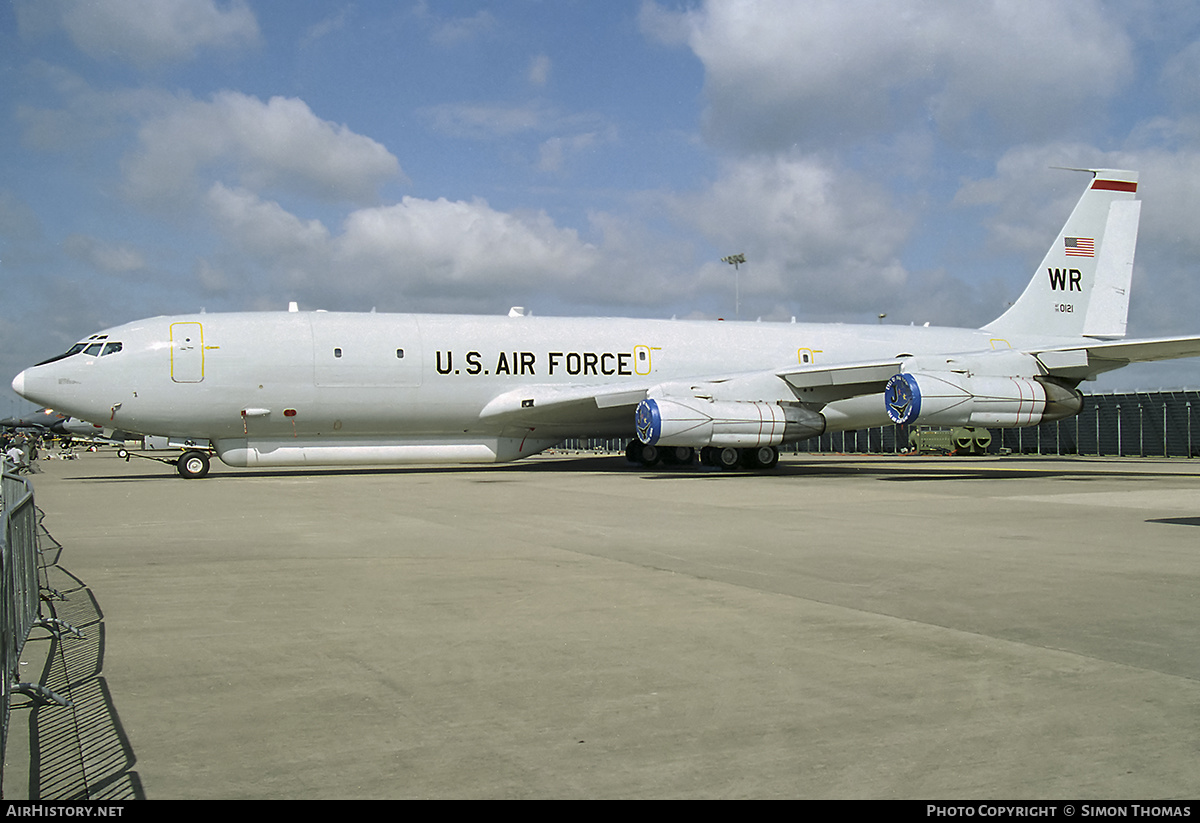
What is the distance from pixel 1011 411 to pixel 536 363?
38.1ft

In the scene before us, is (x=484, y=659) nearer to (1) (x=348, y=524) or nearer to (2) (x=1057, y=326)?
(1) (x=348, y=524)

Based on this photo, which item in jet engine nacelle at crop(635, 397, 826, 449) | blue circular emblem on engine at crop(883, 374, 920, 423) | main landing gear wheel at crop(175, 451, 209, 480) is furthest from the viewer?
main landing gear wheel at crop(175, 451, 209, 480)

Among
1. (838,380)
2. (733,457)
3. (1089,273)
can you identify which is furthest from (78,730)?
(1089,273)

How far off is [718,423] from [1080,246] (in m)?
13.6

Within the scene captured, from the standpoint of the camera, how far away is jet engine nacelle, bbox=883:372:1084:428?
2045cm

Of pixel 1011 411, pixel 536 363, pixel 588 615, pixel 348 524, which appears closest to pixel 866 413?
pixel 1011 411

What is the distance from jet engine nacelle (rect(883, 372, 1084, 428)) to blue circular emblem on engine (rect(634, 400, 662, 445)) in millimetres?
5207

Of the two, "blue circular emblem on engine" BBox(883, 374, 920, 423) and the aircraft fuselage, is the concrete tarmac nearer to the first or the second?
"blue circular emblem on engine" BBox(883, 374, 920, 423)

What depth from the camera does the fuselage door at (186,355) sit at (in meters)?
21.6

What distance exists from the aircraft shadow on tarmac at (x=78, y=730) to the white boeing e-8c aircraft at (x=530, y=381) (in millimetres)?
16742

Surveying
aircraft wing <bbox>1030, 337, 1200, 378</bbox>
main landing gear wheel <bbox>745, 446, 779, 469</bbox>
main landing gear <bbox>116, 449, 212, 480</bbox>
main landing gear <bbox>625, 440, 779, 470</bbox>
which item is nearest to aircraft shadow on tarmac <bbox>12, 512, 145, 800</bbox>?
main landing gear <bbox>116, 449, 212, 480</bbox>

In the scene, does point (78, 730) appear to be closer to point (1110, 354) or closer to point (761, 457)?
point (761, 457)

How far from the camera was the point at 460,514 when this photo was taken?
1328 cm

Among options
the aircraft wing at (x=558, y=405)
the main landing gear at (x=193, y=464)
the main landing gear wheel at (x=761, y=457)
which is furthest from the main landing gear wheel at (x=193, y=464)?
the main landing gear wheel at (x=761, y=457)
